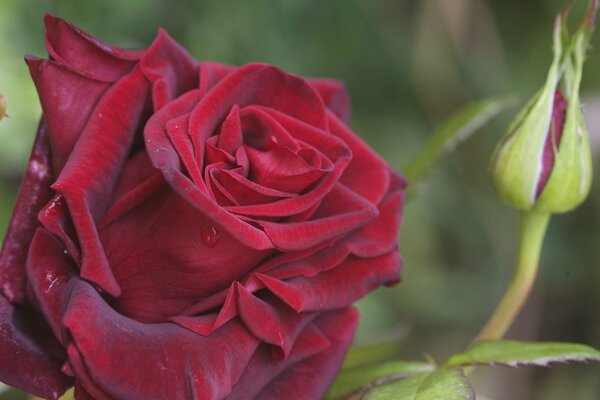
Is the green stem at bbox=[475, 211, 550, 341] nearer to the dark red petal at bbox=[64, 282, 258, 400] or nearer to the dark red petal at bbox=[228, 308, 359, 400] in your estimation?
the dark red petal at bbox=[228, 308, 359, 400]

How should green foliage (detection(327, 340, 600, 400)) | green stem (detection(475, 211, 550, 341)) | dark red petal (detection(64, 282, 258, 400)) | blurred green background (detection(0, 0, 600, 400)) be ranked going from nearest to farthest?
dark red petal (detection(64, 282, 258, 400))
green foliage (detection(327, 340, 600, 400))
green stem (detection(475, 211, 550, 341))
blurred green background (detection(0, 0, 600, 400))

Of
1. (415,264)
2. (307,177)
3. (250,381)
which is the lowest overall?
(415,264)

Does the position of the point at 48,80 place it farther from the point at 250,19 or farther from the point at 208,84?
the point at 250,19

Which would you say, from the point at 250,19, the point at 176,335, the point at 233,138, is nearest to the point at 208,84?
the point at 233,138

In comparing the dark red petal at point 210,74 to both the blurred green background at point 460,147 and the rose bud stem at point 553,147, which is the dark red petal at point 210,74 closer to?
the rose bud stem at point 553,147

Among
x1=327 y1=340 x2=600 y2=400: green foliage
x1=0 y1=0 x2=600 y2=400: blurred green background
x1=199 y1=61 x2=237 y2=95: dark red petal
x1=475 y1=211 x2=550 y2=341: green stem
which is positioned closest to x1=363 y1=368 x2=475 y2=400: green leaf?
x1=327 y1=340 x2=600 y2=400: green foliage

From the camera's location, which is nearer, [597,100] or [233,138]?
[233,138]
